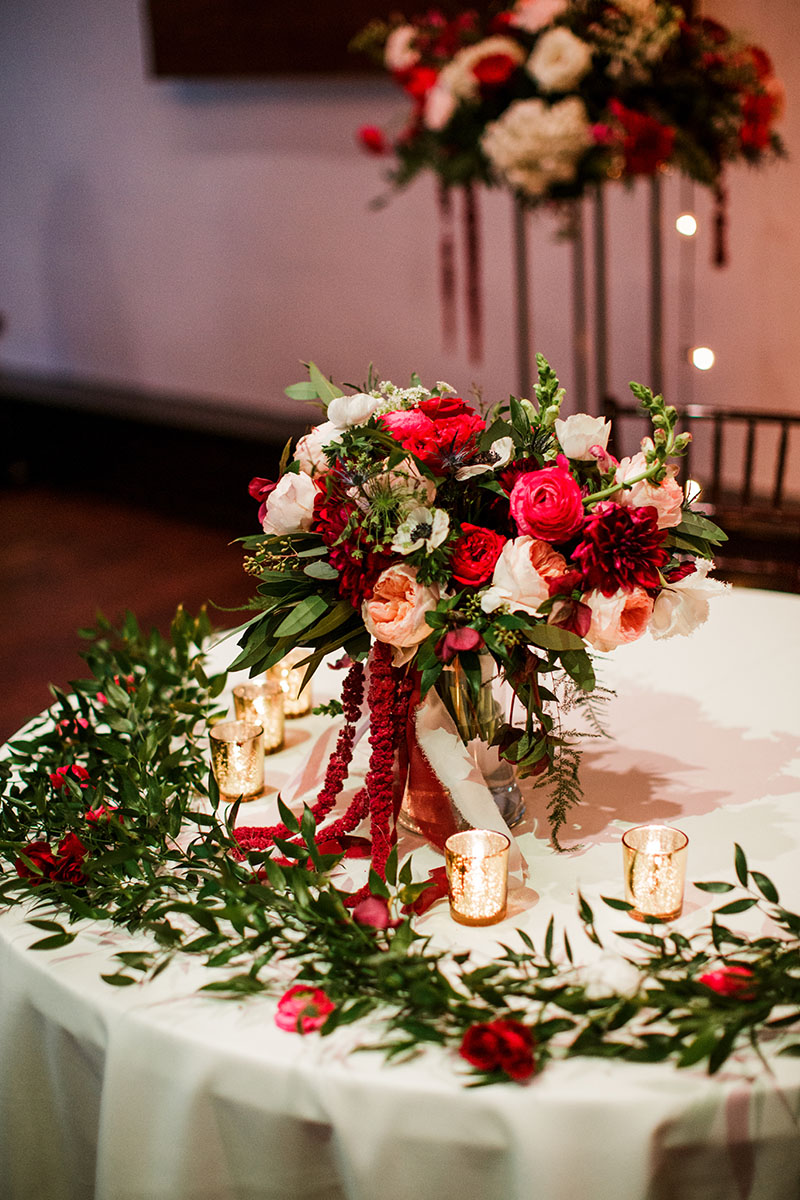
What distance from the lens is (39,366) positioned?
6434 mm

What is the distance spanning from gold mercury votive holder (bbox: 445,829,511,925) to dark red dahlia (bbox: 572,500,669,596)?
273 millimetres

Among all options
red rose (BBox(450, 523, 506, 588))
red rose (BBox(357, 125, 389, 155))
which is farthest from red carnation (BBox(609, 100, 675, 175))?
red rose (BBox(450, 523, 506, 588))

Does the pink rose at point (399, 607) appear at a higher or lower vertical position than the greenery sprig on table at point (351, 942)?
higher

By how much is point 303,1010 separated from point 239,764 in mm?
448

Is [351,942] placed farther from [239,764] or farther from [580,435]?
[580,435]

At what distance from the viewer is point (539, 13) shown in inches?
104

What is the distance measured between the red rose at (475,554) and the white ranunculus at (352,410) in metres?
0.16

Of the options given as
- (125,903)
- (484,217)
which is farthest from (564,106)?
(125,903)

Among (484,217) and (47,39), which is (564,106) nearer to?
(484,217)

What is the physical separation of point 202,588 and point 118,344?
1936 millimetres

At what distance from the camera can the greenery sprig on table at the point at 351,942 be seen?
983 millimetres

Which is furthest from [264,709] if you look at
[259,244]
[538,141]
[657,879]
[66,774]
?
[259,244]

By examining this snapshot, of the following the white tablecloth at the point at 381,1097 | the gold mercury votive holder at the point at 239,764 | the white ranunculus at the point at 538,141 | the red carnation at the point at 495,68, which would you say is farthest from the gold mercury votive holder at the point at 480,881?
the red carnation at the point at 495,68

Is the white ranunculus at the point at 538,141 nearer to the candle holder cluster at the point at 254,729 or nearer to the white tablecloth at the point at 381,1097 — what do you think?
the candle holder cluster at the point at 254,729
